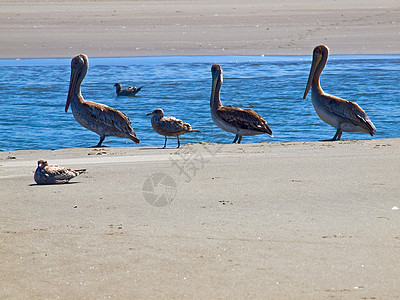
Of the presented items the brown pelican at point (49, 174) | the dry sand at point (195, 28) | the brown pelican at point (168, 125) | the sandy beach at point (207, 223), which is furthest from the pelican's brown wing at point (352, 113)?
the dry sand at point (195, 28)

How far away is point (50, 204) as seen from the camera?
4770 mm

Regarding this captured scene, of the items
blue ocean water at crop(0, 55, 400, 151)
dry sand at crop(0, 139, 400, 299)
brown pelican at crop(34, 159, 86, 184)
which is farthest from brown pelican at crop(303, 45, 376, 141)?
brown pelican at crop(34, 159, 86, 184)

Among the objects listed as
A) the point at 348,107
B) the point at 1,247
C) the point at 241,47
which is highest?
the point at 1,247

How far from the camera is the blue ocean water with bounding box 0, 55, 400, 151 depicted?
10562 mm

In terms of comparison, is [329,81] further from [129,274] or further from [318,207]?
[129,274]

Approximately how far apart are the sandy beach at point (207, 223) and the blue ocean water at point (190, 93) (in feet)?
8.67

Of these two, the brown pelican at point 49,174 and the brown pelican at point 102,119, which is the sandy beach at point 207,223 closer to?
the brown pelican at point 49,174

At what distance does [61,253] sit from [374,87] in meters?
12.0

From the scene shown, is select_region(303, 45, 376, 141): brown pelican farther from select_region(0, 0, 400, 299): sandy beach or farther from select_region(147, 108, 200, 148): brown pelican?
select_region(147, 108, 200, 148): brown pelican

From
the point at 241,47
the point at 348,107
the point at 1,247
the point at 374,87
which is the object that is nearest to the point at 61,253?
the point at 1,247

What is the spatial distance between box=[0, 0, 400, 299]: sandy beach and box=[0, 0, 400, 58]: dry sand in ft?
43.8

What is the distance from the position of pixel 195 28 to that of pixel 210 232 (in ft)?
68.0

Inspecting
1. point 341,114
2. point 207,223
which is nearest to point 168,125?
point 341,114

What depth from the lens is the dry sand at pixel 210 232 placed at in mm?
3275
